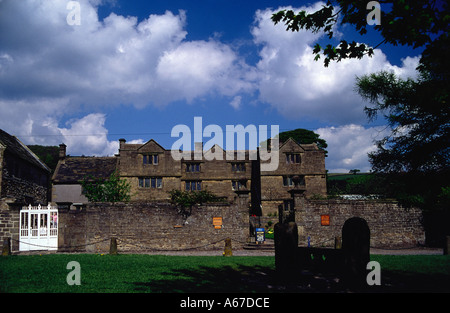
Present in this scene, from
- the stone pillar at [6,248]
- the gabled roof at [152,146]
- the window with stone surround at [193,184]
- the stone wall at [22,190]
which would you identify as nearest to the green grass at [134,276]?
the stone pillar at [6,248]

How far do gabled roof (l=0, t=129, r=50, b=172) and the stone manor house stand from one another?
3380 mm

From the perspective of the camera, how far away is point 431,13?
21.4 feet

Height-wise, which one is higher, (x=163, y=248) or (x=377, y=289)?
(x=377, y=289)

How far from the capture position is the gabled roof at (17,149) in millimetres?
28564

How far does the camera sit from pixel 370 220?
66.3 feet

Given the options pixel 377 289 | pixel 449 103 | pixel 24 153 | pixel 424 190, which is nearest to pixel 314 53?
pixel 449 103

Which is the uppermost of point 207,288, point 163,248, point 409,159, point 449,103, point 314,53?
point 314,53

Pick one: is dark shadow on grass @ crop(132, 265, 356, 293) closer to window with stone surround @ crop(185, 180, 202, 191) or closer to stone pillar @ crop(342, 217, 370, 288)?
stone pillar @ crop(342, 217, 370, 288)

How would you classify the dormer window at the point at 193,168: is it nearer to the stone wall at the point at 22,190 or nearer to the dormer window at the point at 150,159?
the dormer window at the point at 150,159

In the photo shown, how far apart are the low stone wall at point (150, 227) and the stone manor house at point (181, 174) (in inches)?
674

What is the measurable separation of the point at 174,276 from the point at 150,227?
1013cm
